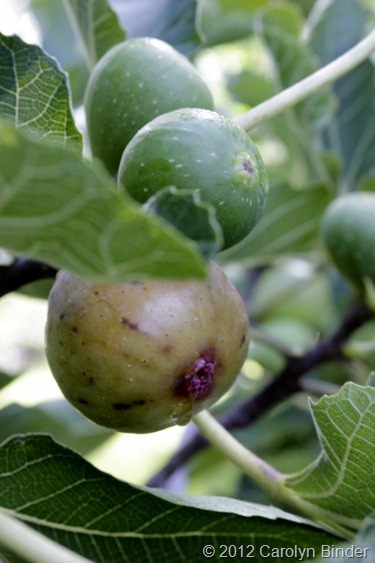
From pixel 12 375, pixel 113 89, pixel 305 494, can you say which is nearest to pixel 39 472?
pixel 305 494

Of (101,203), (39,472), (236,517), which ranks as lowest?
(236,517)

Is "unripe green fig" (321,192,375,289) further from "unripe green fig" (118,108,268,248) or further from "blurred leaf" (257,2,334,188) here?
"unripe green fig" (118,108,268,248)

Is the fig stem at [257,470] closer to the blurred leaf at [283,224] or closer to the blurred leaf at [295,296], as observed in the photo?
the blurred leaf at [283,224]

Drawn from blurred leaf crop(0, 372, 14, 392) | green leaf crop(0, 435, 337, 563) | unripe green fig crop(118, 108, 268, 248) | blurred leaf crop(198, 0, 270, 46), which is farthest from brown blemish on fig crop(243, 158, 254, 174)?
blurred leaf crop(198, 0, 270, 46)

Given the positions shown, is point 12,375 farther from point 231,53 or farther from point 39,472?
point 231,53

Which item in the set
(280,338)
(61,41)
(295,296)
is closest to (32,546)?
(61,41)

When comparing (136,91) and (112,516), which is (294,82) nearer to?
(136,91)
